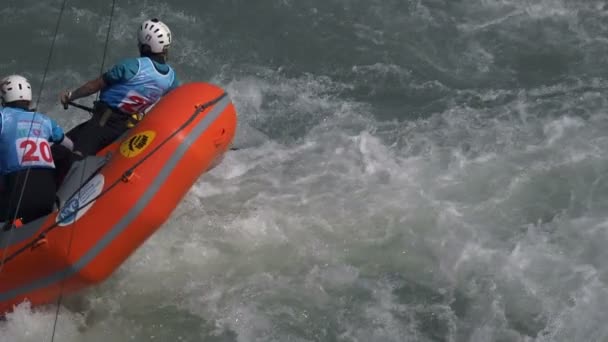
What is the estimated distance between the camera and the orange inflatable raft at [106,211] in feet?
23.3

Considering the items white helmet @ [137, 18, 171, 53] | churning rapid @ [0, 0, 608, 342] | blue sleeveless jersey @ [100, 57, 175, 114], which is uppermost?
white helmet @ [137, 18, 171, 53]

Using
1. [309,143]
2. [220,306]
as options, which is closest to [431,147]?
[309,143]

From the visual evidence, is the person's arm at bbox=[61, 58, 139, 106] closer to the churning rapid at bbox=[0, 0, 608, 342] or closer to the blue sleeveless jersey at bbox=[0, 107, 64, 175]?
the blue sleeveless jersey at bbox=[0, 107, 64, 175]

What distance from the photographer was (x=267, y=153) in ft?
32.7

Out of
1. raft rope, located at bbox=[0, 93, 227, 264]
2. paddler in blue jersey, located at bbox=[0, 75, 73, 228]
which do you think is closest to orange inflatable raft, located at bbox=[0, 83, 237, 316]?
raft rope, located at bbox=[0, 93, 227, 264]

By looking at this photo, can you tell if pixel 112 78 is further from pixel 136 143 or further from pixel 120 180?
pixel 120 180

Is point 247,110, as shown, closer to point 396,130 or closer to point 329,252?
point 396,130

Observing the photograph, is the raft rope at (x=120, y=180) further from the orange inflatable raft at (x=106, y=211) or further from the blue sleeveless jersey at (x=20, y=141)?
the blue sleeveless jersey at (x=20, y=141)

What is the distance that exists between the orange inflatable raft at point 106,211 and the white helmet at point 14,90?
0.73m

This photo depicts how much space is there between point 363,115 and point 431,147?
99 cm

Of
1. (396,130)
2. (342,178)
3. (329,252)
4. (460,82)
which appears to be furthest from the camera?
(460,82)

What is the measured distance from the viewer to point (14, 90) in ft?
25.0

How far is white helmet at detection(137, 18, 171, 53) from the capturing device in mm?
8180

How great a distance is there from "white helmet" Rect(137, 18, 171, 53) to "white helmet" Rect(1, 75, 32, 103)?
3.82 feet
